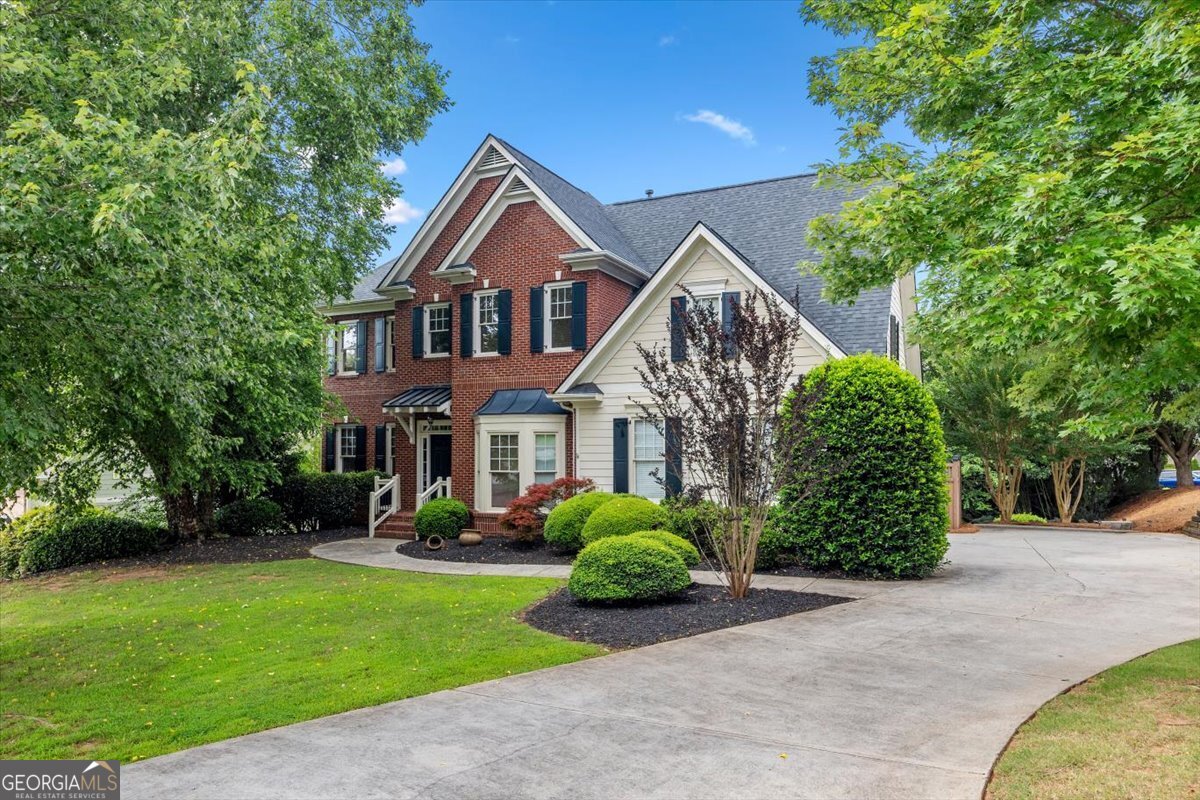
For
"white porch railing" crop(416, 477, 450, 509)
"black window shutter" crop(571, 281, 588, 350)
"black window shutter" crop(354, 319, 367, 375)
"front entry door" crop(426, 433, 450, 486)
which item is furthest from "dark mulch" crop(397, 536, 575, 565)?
"black window shutter" crop(354, 319, 367, 375)

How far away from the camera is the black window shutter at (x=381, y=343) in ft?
69.9

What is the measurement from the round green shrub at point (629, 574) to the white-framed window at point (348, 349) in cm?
1475

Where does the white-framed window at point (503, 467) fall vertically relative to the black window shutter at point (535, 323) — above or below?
below

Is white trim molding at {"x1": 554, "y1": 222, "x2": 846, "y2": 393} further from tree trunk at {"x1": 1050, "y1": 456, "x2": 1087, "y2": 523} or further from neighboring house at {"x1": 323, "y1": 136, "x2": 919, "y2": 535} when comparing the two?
tree trunk at {"x1": 1050, "y1": 456, "x2": 1087, "y2": 523}

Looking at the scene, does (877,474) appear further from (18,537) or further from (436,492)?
(18,537)

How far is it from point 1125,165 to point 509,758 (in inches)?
209

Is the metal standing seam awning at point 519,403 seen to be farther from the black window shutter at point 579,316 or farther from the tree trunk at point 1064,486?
the tree trunk at point 1064,486

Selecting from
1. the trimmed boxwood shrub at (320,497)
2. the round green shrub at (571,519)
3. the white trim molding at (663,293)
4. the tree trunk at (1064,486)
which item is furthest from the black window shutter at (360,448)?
the tree trunk at (1064,486)

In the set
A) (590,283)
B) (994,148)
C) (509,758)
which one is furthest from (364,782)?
(590,283)

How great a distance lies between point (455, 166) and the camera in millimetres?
19609

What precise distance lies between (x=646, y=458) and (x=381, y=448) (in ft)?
30.5

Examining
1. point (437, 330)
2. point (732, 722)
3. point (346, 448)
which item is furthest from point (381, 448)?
point (732, 722)

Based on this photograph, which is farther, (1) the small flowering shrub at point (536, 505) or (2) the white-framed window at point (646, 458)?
(2) the white-framed window at point (646, 458)

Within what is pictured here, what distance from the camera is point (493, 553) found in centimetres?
1480
